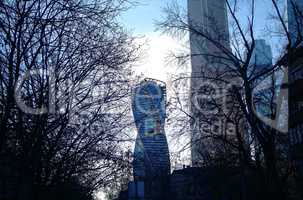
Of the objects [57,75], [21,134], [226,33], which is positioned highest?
[226,33]

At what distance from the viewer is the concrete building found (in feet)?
72.3

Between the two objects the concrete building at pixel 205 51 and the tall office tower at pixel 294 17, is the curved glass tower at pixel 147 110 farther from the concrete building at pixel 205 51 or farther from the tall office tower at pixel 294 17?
the tall office tower at pixel 294 17

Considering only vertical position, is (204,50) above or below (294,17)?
below

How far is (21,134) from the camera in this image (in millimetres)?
13836

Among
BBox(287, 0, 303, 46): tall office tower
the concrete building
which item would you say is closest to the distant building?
BBox(287, 0, 303, 46): tall office tower

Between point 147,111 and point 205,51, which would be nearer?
point 147,111

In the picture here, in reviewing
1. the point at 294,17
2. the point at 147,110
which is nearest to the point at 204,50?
the point at 147,110

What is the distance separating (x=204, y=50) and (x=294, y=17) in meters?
4.42

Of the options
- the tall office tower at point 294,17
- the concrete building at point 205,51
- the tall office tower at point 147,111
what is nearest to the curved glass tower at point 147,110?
the tall office tower at point 147,111

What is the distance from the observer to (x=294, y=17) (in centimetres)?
1970

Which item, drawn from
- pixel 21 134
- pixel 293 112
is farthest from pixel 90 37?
pixel 293 112

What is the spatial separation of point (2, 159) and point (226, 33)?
40.7ft

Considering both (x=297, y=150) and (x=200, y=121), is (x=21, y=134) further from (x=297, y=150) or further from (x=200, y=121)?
(x=297, y=150)

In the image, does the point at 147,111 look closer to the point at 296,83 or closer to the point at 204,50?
the point at 204,50
